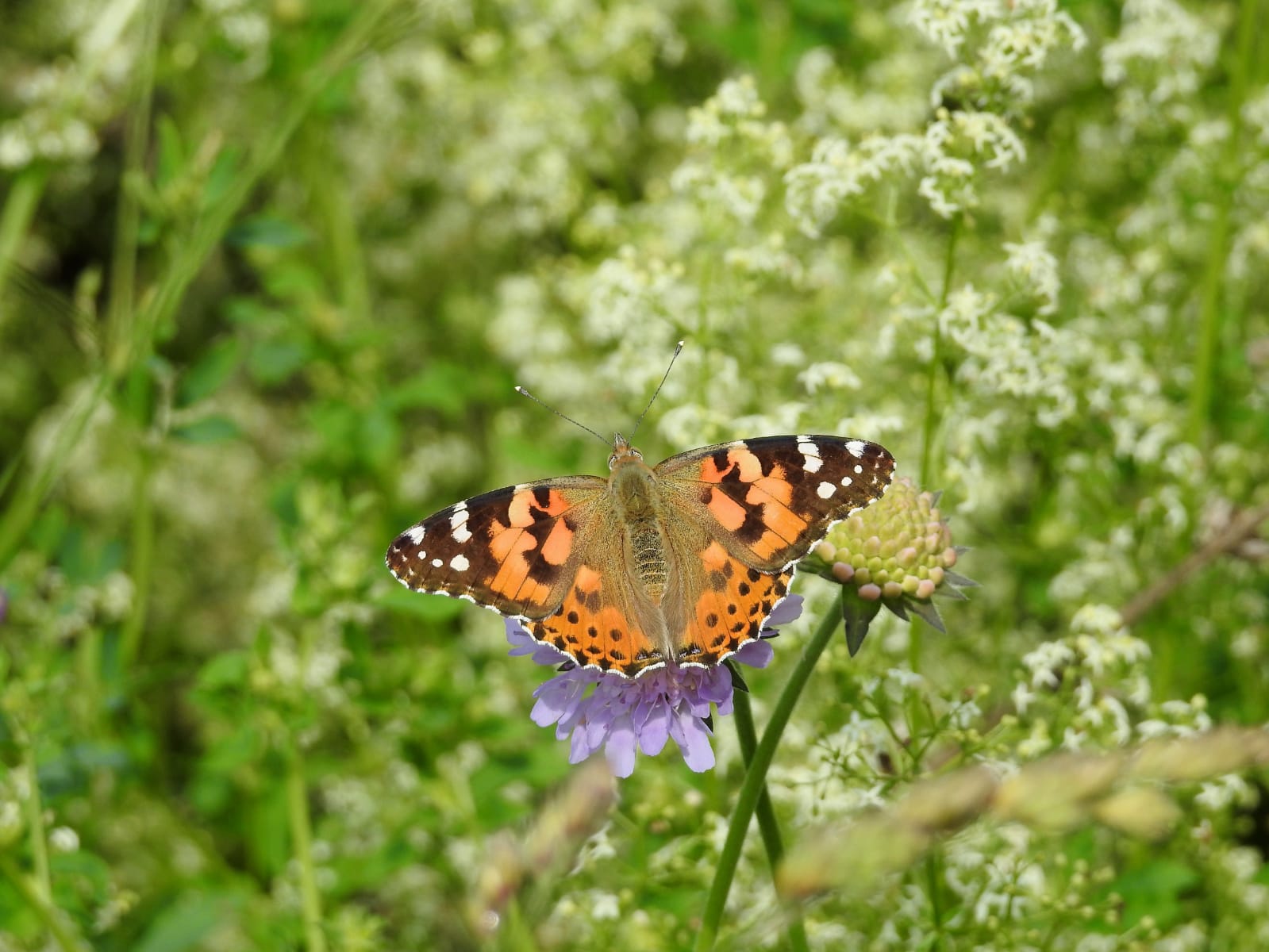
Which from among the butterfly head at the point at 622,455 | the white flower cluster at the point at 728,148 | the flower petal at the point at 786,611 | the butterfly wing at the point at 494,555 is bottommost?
the flower petal at the point at 786,611

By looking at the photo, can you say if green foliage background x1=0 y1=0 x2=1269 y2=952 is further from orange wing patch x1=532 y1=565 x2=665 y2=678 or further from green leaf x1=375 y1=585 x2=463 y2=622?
orange wing patch x1=532 y1=565 x2=665 y2=678

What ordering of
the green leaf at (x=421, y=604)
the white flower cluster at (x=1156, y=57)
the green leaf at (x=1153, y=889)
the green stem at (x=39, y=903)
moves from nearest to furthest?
1. the green stem at (x=39, y=903)
2. the green leaf at (x=1153, y=889)
3. the green leaf at (x=421, y=604)
4. the white flower cluster at (x=1156, y=57)

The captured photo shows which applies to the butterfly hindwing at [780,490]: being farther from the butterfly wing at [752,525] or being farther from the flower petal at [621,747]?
the flower petal at [621,747]

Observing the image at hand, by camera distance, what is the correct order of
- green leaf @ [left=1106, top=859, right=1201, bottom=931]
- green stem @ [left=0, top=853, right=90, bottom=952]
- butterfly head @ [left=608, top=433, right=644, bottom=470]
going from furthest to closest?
green leaf @ [left=1106, top=859, right=1201, bottom=931], butterfly head @ [left=608, top=433, right=644, bottom=470], green stem @ [left=0, top=853, right=90, bottom=952]

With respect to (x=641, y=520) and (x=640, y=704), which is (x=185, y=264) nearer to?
(x=641, y=520)

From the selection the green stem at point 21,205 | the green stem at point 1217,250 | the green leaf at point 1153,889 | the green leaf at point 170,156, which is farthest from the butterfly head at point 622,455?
the green stem at point 21,205

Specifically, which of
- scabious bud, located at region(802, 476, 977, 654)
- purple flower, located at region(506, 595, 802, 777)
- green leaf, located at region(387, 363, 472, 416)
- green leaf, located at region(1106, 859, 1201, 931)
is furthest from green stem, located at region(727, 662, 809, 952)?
green leaf, located at region(387, 363, 472, 416)
